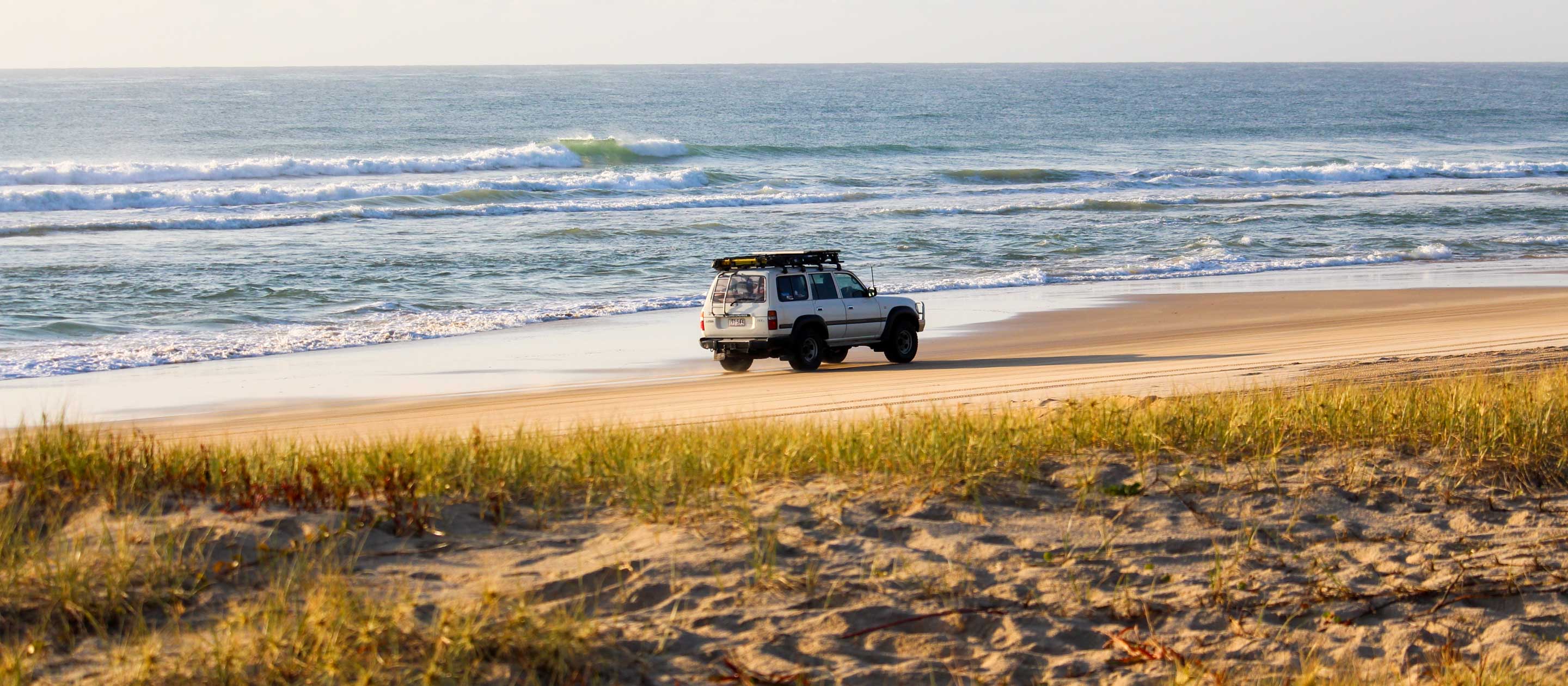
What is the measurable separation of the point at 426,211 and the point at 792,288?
24.5 m

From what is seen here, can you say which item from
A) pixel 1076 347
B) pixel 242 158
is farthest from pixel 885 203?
pixel 242 158

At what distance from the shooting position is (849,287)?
17.1m

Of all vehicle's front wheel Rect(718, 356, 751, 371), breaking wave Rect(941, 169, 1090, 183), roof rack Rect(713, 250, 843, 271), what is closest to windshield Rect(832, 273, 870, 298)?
roof rack Rect(713, 250, 843, 271)

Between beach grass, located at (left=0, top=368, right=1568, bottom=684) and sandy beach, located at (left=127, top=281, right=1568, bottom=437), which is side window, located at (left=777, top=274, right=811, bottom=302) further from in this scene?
beach grass, located at (left=0, top=368, right=1568, bottom=684)

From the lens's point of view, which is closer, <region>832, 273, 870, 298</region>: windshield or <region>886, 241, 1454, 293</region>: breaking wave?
<region>832, 273, 870, 298</region>: windshield

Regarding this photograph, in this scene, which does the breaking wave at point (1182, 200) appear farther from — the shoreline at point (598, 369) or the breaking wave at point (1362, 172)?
the shoreline at point (598, 369)

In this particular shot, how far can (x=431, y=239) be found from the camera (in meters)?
32.0

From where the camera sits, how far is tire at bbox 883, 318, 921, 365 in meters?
17.0

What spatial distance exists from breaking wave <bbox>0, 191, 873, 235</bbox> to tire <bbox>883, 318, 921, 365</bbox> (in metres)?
23.7

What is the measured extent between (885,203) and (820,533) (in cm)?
3734

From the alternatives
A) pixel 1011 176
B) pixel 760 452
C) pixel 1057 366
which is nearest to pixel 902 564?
pixel 760 452

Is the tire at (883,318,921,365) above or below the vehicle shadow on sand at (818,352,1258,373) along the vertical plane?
above

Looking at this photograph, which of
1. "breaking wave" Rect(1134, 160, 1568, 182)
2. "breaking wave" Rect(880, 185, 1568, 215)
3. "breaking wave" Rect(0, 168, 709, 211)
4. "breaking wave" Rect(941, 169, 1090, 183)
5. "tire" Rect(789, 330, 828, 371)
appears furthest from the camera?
"breaking wave" Rect(1134, 160, 1568, 182)

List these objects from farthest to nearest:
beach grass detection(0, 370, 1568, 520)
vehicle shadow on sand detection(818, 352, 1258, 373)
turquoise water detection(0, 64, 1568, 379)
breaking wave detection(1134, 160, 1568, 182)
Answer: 1. breaking wave detection(1134, 160, 1568, 182)
2. turquoise water detection(0, 64, 1568, 379)
3. vehicle shadow on sand detection(818, 352, 1258, 373)
4. beach grass detection(0, 370, 1568, 520)
